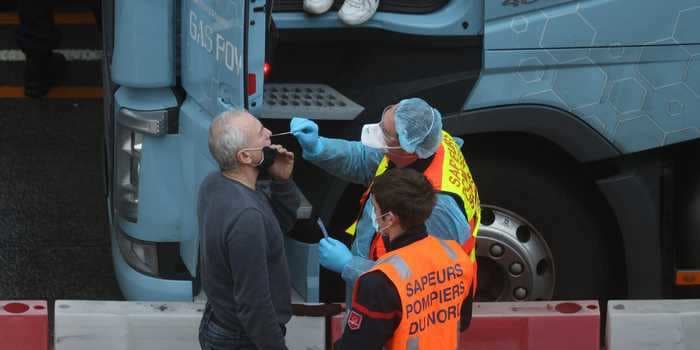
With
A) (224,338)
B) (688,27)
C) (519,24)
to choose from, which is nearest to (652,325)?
A: (688,27)

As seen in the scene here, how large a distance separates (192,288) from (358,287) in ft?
5.56

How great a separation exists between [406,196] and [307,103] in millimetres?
1357

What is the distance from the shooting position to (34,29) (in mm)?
9539

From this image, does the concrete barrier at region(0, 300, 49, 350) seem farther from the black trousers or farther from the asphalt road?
the black trousers

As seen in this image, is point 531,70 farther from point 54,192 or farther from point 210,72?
point 54,192

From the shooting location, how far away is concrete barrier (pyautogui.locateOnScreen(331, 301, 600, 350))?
18.2 ft

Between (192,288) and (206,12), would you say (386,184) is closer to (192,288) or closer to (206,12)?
(206,12)

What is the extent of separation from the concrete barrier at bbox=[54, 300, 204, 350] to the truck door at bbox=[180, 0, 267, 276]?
0.21 metres

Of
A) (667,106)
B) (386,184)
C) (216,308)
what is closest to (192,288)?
(216,308)

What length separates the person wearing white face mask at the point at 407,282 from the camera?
160 inches

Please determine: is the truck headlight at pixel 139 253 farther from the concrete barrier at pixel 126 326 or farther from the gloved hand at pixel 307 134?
the gloved hand at pixel 307 134

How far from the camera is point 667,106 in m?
5.49

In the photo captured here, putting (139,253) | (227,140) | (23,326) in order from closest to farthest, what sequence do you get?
(227,140) → (23,326) → (139,253)

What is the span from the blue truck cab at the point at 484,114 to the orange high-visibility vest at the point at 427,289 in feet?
3.48
